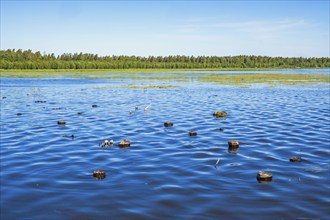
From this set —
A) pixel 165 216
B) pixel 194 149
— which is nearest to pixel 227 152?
pixel 194 149

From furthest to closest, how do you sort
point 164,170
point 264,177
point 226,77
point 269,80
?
point 226,77
point 269,80
point 164,170
point 264,177

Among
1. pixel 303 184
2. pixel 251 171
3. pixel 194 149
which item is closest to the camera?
pixel 303 184

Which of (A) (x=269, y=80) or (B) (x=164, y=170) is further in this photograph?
(A) (x=269, y=80)

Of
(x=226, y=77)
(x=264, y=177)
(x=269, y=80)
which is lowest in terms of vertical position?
(x=264, y=177)

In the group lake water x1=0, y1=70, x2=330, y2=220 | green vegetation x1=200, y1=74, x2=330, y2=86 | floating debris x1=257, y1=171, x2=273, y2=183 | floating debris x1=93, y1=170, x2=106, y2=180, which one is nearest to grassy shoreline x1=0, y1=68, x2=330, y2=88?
green vegetation x1=200, y1=74, x2=330, y2=86

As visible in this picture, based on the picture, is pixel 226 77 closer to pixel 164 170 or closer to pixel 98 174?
pixel 164 170

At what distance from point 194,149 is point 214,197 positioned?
17.1ft

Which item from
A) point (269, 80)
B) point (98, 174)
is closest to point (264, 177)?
point (98, 174)

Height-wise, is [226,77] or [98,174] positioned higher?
[226,77]

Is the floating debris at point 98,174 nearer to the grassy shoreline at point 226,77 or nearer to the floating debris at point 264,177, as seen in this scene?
the floating debris at point 264,177

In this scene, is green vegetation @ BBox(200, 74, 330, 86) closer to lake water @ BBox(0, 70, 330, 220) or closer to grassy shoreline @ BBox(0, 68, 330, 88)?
grassy shoreline @ BBox(0, 68, 330, 88)

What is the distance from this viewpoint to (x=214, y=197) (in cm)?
903

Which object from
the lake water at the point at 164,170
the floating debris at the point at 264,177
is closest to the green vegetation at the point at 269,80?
the lake water at the point at 164,170

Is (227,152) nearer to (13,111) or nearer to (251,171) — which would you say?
(251,171)
